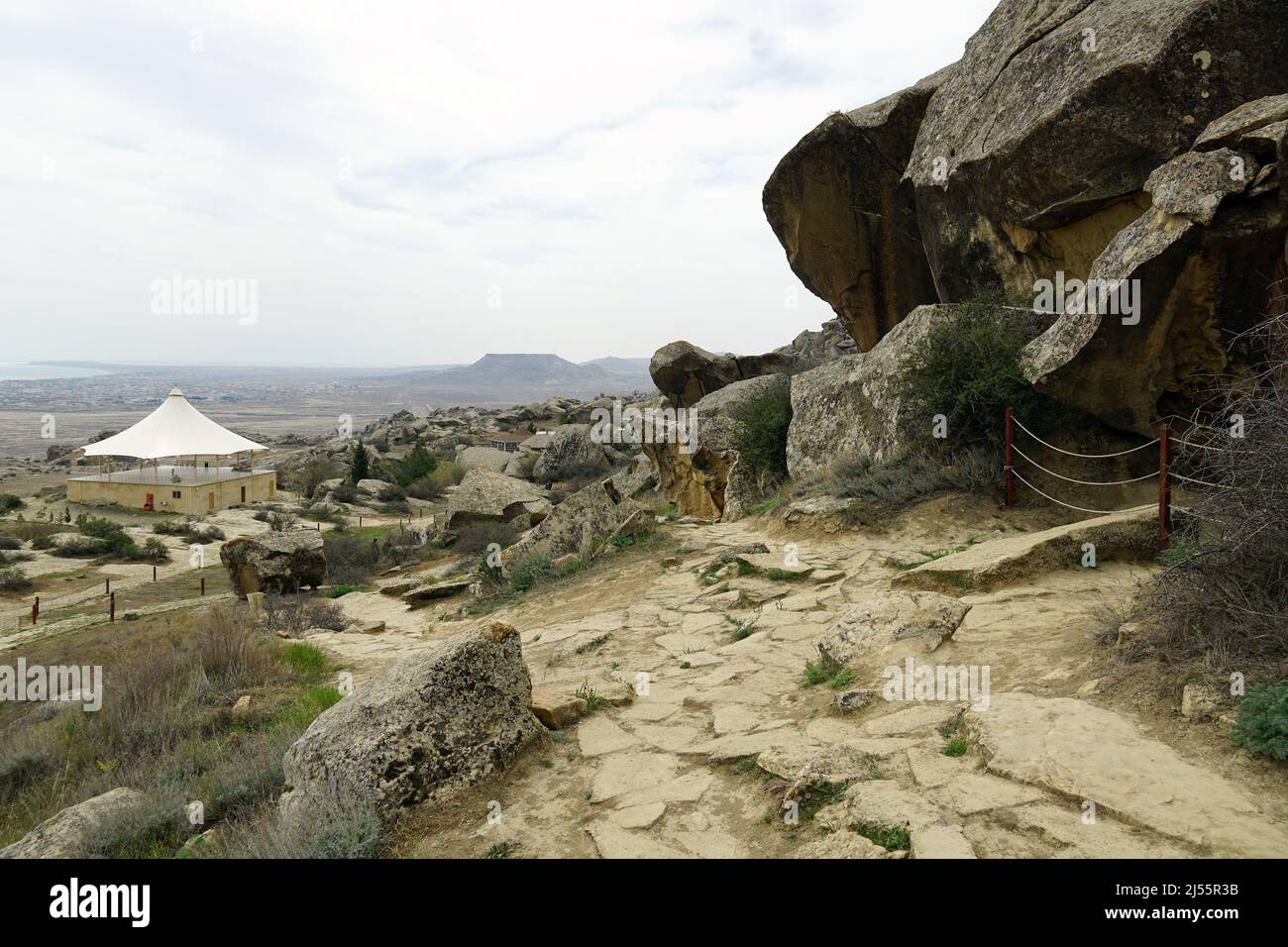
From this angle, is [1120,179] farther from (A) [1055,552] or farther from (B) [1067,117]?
(A) [1055,552]

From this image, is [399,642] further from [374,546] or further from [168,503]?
[168,503]

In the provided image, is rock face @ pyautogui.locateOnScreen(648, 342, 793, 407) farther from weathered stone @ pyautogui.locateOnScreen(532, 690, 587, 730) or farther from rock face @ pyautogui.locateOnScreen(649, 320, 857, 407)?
weathered stone @ pyautogui.locateOnScreen(532, 690, 587, 730)

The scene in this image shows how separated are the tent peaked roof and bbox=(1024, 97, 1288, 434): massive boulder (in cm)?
3020

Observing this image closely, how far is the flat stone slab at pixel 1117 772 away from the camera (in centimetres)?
265

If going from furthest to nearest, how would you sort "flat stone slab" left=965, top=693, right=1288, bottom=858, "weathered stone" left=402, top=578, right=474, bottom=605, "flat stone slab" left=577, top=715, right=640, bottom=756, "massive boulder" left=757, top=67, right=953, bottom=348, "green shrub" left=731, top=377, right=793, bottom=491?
"massive boulder" left=757, top=67, right=953, bottom=348 → "green shrub" left=731, top=377, right=793, bottom=491 → "weathered stone" left=402, top=578, right=474, bottom=605 → "flat stone slab" left=577, top=715, right=640, bottom=756 → "flat stone slab" left=965, top=693, right=1288, bottom=858

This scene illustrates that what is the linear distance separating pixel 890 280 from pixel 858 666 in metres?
11.1

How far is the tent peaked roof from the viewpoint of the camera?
29.9 metres

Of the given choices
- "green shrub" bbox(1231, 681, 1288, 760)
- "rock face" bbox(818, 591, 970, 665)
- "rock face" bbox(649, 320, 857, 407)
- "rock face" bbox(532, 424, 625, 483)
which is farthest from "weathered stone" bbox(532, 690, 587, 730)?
"rock face" bbox(532, 424, 625, 483)

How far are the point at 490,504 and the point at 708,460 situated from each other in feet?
18.6

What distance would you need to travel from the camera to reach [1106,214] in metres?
9.05

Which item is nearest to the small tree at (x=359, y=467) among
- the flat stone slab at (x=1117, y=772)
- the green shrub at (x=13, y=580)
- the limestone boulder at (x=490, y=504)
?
the green shrub at (x=13, y=580)
